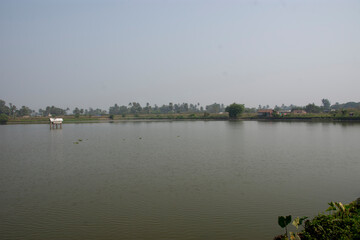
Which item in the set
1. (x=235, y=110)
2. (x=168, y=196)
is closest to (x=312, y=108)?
(x=235, y=110)

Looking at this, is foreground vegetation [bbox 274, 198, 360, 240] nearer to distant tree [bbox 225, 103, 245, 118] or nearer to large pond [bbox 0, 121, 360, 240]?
large pond [bbox 0, 121, 360, 240]

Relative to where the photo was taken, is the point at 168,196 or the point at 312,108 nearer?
the point at 168,196

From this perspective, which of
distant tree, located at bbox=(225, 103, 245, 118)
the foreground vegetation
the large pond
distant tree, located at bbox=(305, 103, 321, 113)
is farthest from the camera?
distant tree, located at bbox=(305, 103, 321, 113)

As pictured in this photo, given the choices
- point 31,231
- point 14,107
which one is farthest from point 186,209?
point 14,107

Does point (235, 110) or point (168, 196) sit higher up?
point (235, 110)

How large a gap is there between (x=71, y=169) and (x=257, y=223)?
46.1 ft

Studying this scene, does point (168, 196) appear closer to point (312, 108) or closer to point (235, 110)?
point (235, 110)

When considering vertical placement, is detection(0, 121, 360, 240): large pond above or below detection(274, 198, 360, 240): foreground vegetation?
below

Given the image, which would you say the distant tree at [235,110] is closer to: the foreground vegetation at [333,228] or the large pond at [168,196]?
the large pond at [168,196]

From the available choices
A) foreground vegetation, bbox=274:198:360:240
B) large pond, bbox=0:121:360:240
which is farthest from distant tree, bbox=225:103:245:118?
foreground vegetation, bbox=274:198:360:240

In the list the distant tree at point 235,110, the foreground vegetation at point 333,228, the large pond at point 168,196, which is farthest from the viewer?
the distant tree at point 235,110

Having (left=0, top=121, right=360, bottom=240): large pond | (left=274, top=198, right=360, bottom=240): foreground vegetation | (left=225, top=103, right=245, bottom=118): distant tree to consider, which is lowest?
(left=0, top=121, right=360, bottom=240): large pond

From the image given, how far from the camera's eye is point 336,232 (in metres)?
6.40

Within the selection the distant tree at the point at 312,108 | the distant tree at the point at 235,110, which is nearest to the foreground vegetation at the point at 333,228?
the distant tree at the point at 235,110
